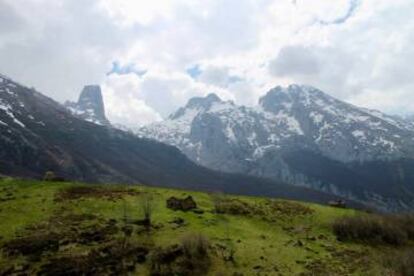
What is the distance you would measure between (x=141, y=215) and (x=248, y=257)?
53.8ft

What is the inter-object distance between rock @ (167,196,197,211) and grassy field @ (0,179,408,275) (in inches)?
41.0

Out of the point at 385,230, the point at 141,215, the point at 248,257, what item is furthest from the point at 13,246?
the point at 385,230

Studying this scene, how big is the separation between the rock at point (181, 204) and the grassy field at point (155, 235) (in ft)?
3.41

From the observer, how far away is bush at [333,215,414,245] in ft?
247

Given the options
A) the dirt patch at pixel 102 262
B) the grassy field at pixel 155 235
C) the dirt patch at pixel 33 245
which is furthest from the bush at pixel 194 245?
the dirt patch at pixel 33 245

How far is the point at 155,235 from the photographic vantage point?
63.3m

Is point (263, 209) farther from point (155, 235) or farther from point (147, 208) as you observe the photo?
point (155, 235)

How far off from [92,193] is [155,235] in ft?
59.2

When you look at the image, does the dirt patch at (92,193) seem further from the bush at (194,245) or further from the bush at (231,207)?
the bush at (194,245)

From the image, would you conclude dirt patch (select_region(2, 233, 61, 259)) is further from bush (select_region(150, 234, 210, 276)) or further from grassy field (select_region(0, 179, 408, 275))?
bush (select_region(150, 234, 210, 276))

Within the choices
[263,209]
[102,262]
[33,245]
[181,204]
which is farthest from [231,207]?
[33,245]

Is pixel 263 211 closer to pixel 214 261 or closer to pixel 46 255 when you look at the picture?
pixel 214 261

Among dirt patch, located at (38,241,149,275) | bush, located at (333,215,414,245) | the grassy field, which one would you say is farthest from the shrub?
bush, located at (333,215,414,245)

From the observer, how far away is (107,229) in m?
63.6
